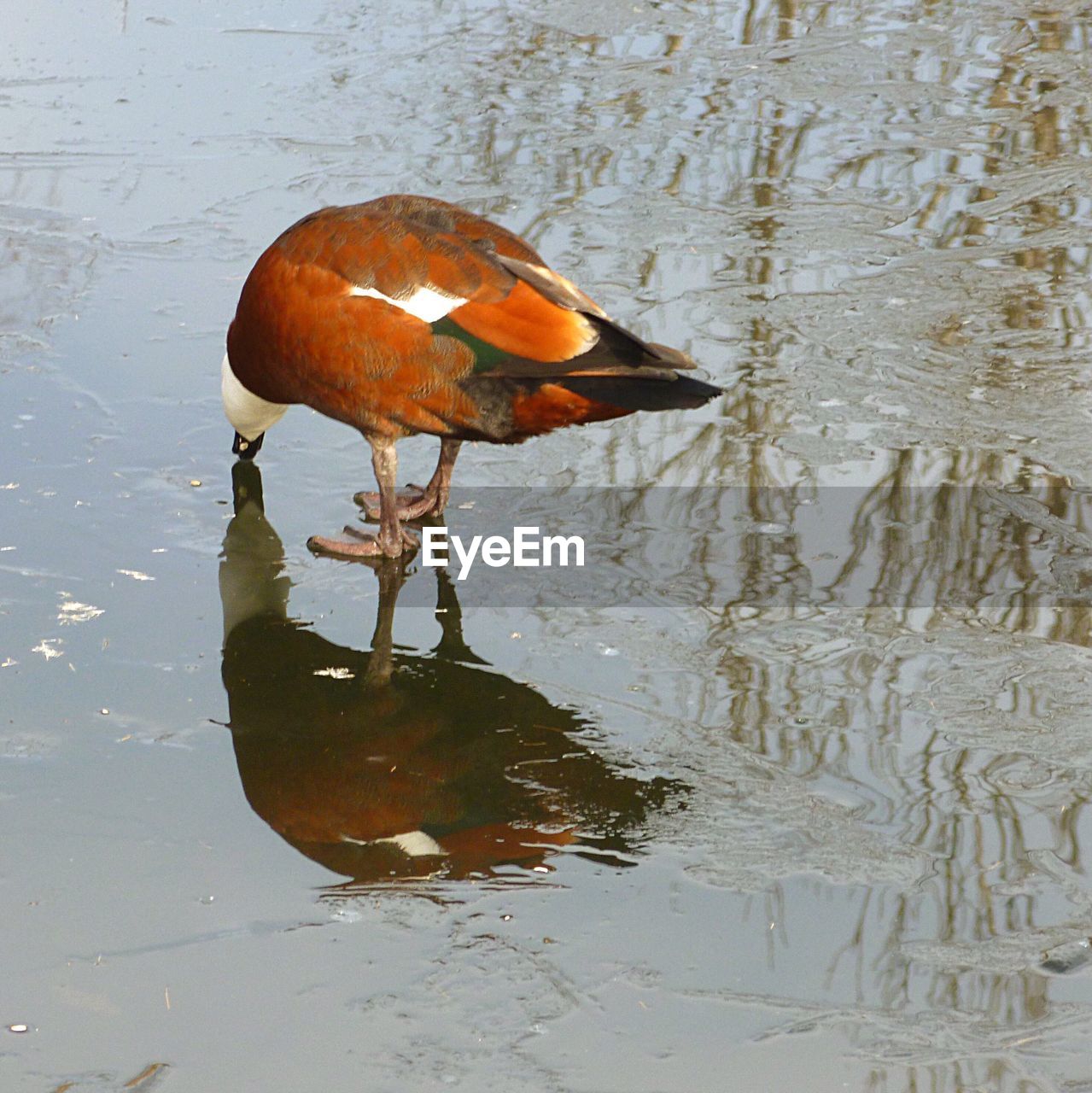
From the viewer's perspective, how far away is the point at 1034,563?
15.7 feet

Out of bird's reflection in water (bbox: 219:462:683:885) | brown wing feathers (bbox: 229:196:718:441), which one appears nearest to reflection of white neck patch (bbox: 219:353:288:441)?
brown wing feathers (bbox: 229:196:718:441)

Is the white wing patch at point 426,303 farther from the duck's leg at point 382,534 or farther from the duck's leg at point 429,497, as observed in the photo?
the duck's leg at point 429,497

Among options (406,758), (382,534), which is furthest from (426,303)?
(406,758)

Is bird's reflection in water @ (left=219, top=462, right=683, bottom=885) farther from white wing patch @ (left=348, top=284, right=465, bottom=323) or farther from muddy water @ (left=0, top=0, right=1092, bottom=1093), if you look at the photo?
white wing patch @ (left=348, top=284, right=465, bottom=323)

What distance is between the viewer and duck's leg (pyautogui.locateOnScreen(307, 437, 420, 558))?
488cm

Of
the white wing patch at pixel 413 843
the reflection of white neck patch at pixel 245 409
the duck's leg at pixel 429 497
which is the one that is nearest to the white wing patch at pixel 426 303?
the duck's leg at pixel 429 497

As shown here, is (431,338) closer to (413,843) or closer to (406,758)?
(406,758)

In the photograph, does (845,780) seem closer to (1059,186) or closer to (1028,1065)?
(1028,1065)

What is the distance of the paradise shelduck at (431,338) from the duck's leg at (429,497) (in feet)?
0.75

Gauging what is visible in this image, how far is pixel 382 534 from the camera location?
4.95 m

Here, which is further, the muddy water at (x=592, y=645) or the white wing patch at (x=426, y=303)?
the white wing patch at (x=426, y=303)

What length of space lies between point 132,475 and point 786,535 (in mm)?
2113

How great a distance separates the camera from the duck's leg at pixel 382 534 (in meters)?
4.88

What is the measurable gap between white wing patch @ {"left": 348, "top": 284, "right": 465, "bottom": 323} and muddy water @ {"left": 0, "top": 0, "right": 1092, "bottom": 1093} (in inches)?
32.4
